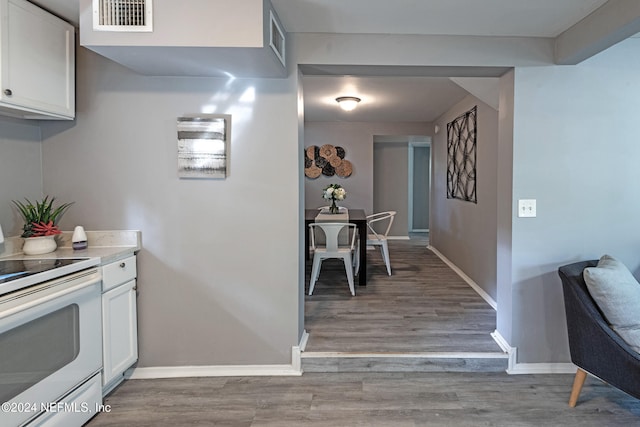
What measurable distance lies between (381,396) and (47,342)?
1798 millimetres

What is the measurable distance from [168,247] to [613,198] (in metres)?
3.01

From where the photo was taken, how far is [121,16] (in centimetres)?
180

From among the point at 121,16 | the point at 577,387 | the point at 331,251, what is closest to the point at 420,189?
the point at 331,251

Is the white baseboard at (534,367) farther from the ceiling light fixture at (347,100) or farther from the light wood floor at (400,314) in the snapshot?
the ceiling light fixture at (347,100)

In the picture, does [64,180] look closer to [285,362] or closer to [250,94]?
[250,94]

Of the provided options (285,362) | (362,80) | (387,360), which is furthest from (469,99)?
(285,362)

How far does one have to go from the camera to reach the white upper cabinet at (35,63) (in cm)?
179

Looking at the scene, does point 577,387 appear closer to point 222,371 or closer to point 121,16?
point 222,371

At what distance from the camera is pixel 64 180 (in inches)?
92.9

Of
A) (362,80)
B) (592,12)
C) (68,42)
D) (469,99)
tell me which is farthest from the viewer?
(469,99)

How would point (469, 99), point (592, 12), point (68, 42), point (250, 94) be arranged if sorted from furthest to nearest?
point (469, 99), point (250, 94), point (68, 42), point (592, 12)

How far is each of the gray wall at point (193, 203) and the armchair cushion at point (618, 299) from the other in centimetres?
170

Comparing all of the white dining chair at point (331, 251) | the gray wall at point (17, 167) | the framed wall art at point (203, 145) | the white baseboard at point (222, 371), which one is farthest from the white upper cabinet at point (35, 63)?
the white dining chair at point (331, 251)

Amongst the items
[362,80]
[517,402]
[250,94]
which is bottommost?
[517,402]
